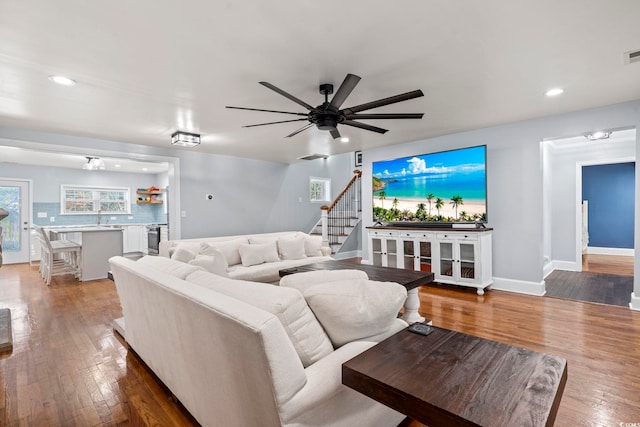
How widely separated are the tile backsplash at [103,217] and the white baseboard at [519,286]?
8.98 meters

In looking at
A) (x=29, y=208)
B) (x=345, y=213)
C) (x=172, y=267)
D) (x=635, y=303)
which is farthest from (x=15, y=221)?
(x=635, y=303)

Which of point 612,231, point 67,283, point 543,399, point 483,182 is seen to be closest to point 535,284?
point 483,182

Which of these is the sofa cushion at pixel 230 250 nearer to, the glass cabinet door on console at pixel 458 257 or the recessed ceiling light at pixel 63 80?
the recessed ceiling light at pixel 63 80

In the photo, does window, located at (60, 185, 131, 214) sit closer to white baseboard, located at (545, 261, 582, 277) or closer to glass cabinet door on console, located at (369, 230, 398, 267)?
glass cabinet door on console, located at (369, 230, 398, 267)

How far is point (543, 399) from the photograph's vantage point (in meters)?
0.97

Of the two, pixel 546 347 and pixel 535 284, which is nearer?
pixel 546 347

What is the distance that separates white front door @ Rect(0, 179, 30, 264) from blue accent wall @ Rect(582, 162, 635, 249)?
1357cm

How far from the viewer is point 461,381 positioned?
1089 millimetres

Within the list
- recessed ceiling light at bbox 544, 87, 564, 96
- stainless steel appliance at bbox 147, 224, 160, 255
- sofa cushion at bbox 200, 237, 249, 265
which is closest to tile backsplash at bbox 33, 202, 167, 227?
stainless steel appliance at bbox 147, 224, 160, 255

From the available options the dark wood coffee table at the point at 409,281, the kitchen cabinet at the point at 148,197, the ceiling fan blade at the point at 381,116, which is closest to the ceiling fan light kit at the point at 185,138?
the dark wood coffee table at the point at 409,281

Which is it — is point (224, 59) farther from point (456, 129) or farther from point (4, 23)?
point (456, 129)

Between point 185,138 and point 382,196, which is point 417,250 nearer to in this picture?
point 382,196

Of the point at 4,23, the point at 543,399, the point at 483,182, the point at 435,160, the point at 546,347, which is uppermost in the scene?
the point at 4,23

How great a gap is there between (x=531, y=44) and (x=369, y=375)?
2668 mm
